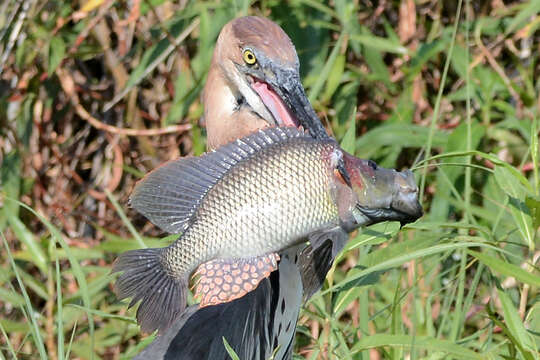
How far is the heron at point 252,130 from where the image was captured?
2109mm

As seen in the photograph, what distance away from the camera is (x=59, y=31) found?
3.71 metres

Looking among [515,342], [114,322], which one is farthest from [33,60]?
[515,342]

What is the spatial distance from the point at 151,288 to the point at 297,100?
0.70 m

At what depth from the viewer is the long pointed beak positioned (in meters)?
2.01

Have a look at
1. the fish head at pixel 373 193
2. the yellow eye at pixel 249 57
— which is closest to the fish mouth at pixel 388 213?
the fish head at pixel 373 193

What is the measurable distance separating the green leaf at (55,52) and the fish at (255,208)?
2092 millimetres

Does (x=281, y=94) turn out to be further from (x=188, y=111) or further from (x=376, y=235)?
(x=188, y=111)

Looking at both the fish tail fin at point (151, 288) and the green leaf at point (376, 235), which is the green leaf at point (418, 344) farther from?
the fish tail fin at point (151, 288)

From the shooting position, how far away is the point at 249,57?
7.54 ft

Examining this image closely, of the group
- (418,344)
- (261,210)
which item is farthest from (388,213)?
(418,344)

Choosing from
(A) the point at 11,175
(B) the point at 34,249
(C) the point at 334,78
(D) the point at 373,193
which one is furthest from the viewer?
(A) the point at 11,175

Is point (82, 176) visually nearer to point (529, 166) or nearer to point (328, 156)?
point (529, 166)

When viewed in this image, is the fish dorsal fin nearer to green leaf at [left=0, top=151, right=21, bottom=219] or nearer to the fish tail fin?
the fish tail fin

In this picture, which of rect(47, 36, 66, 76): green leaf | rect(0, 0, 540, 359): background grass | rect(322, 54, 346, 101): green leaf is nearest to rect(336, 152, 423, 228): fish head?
rect(0, 0, 540, 359): background grass
